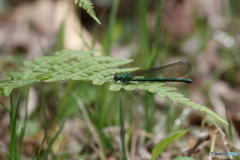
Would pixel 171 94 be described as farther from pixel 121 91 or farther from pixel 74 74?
pixel 121 91

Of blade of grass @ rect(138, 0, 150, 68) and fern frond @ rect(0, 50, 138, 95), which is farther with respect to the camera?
blade of grass @ rect(138, 0, 150, 68)

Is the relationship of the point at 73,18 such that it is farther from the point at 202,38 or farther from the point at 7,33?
the point at 202,38

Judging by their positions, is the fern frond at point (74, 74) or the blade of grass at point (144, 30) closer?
the fern frond at point (74, 74)

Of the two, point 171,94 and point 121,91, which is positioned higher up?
point 171,94

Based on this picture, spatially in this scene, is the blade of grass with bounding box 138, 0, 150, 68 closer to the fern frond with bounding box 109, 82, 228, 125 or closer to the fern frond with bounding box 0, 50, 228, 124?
the fern frond with bounding box 0, 50, 228, 124

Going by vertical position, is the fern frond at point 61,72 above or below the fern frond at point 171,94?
above

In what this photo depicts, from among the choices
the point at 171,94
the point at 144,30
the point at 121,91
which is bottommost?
the point at 121,91

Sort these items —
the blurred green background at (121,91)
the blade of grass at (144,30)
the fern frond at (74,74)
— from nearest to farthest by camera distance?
the fern frond at (74,74) < the blurred green background at (121,91) < the blade of grass at (144,30)

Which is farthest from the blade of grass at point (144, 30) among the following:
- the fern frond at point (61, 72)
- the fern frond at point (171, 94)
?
the fern frond at point (171, 94)

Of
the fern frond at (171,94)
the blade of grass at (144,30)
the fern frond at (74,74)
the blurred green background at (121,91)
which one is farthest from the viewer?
the blade of grass at (144,30)

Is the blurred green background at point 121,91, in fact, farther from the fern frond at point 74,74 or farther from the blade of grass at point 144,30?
the fern frond at point 74,74

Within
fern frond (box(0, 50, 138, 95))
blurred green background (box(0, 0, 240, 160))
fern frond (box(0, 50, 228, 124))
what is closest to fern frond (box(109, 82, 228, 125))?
fern frond (box(0, 50, 228, 124))

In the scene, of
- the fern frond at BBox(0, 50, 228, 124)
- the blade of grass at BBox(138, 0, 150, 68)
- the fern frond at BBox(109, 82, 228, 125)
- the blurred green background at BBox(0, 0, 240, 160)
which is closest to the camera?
the fern frond at BBox(109, 82, 228, 125)

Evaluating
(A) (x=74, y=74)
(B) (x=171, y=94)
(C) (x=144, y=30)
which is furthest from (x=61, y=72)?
(C) (x=144, y=30)
